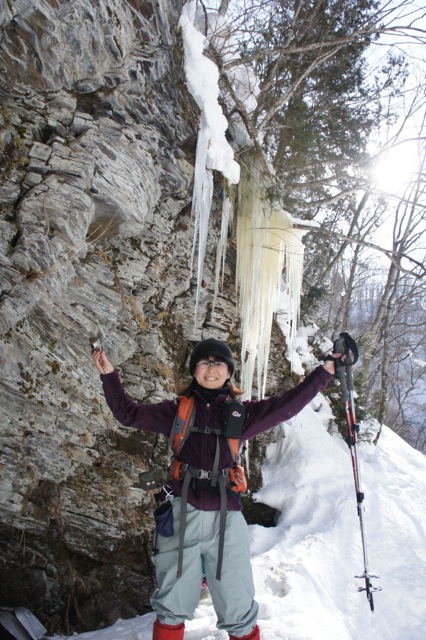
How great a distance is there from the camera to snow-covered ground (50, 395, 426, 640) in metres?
3.46

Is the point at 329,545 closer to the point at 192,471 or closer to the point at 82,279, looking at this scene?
the point at 192,471

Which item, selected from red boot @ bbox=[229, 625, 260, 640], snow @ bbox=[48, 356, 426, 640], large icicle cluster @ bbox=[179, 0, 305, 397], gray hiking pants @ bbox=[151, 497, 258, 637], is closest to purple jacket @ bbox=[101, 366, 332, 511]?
gray hiking pants @ bbox=[151, 497, 258, 637]

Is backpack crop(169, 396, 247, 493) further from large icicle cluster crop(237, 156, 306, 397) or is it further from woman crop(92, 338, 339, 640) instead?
large icicle cluster crop(237, 156, 306, 397)

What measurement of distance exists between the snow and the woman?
895 mm

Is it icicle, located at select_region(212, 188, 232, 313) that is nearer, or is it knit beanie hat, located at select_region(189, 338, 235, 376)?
knit beanie hat, located at select_region(189, 338, 235, 376)

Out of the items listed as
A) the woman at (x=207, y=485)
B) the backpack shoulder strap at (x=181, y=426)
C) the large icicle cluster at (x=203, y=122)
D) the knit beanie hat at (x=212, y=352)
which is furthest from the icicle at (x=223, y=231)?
the backpack shoulder strap at (x=181, y=426)

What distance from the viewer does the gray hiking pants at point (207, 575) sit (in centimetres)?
216

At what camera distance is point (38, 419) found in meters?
4.17

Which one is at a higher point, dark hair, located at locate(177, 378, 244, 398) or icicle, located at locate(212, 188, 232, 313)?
icicle, located at locate(212, 188, 232, 313)

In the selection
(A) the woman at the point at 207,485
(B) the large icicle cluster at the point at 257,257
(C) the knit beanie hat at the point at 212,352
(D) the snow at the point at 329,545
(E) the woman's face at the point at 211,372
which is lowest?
(D) the snow at the point at 329,545

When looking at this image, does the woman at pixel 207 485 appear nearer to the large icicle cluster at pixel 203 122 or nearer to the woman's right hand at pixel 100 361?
the woman's right hand at pixel 100 361

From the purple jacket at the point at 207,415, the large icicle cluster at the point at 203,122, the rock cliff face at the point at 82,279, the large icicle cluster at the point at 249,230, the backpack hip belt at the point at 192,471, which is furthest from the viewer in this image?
the large icicle cluster at the point at 249,230

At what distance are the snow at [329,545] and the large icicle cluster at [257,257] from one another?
5.93ft

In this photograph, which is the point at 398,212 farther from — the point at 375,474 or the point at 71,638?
the point at 71,638
